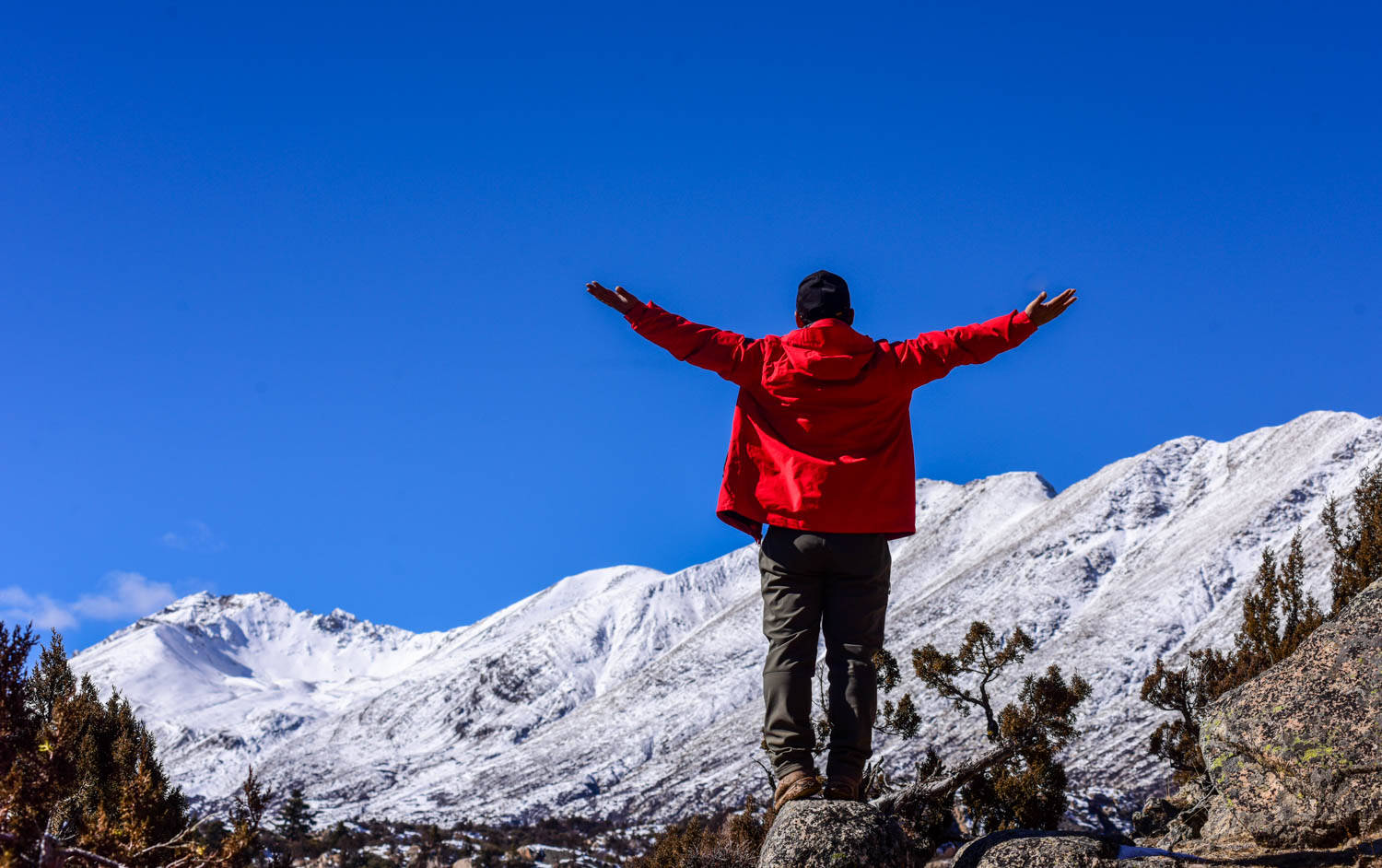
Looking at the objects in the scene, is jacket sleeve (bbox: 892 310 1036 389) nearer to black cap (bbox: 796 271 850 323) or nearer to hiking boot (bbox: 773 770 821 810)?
black cap (bbox: 796 271 850 323)

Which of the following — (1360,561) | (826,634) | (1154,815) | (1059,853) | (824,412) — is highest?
(824,412)

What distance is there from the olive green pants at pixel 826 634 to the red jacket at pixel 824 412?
117 mm

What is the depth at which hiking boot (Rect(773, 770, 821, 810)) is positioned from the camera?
5527 mm

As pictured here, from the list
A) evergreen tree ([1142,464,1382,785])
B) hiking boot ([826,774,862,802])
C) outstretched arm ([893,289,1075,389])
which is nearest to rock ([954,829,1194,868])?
hiking boot ([826,774,862,802])

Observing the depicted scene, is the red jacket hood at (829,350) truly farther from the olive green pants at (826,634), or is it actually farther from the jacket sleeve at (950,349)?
the olive green pants at (826,634)

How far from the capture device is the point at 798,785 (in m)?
5.53

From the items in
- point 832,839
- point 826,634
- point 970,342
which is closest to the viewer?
point 832,839

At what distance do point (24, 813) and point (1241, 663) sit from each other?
14.8 meters

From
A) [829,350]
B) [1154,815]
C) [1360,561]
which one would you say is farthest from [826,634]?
[1360,561]

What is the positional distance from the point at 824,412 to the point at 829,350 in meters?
0.30

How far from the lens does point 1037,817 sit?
41.2ft

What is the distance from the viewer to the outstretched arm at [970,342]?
18.2 feet

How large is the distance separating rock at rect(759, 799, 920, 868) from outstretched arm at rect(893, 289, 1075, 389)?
206cm

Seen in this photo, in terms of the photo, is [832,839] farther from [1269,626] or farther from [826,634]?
[1269,626]
